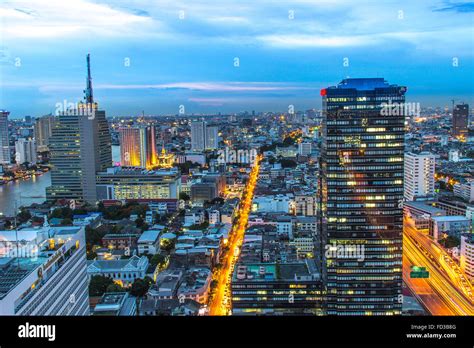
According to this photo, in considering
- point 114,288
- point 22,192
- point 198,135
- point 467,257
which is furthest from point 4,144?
point 467,257

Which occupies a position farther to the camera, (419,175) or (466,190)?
(419,175)

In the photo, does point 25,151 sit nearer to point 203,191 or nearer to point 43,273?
point 203,191

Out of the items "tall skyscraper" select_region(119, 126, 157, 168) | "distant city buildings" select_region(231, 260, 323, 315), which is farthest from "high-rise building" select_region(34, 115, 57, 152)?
"distant city buildings" select_region(231, 260, 323, 315)

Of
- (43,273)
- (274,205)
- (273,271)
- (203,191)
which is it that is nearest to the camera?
(43,273)

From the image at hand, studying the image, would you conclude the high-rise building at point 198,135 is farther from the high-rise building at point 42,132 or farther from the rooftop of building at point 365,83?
the rooftop of building at point 365,83

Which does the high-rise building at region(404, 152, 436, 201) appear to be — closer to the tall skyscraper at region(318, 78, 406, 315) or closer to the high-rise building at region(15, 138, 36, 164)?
the tall skyscraper at region(318, 78, 406, 315)
